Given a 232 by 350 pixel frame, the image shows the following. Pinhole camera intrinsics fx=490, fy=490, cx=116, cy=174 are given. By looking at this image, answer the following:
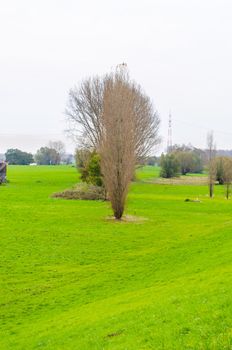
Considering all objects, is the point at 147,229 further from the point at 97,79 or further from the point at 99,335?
the point at 97,79

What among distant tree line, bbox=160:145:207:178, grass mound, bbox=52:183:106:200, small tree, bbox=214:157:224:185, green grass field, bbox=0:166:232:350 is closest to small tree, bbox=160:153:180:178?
distant tree line, bbox=160:145:207:178

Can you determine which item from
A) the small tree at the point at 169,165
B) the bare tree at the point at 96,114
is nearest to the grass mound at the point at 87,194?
the bare tree at the point at 96,114

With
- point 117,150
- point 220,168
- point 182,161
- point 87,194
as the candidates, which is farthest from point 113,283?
point 182,161

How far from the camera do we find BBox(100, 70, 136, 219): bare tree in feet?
133

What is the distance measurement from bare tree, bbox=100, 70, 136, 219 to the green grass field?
281cm

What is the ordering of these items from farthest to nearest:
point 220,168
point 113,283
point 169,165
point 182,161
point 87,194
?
point 182,161, point 169,165, point 220,168, point 87,194, point 113,283

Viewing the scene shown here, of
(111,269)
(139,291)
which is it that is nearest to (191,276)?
(139,291)

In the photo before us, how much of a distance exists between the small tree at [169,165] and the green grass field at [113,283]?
68.6 m

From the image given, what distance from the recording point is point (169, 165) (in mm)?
110500

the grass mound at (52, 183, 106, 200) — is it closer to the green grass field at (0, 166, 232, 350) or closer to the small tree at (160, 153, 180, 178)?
the green grass field at (0, 166, 232, 350)

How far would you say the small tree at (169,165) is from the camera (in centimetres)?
11019

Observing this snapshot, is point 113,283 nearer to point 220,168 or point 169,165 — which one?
point 220,168

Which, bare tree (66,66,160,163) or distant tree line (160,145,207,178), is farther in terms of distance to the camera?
distant tree line (160,145,207,178)

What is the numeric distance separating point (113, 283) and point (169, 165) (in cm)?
9109
